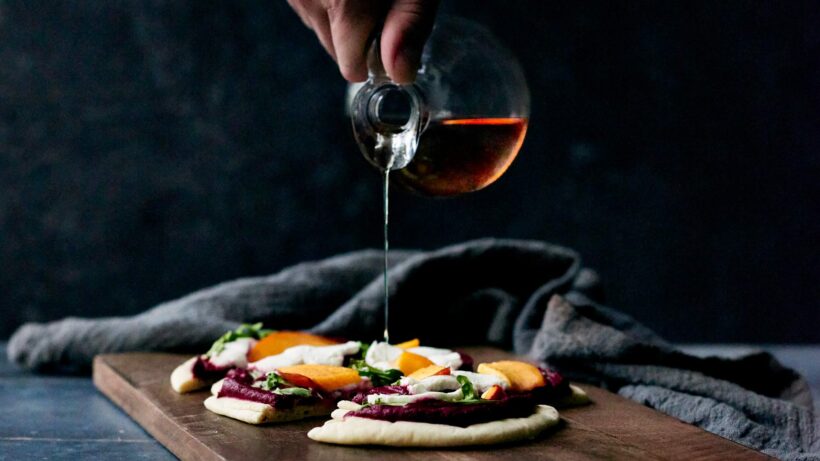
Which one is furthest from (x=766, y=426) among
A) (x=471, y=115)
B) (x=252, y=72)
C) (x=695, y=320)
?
(x=252, y=72)

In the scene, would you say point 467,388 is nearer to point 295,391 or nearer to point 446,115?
point 295,391

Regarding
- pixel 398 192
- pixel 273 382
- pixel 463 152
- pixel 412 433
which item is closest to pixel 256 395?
pixel 273 382

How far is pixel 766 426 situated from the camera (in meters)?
1.83

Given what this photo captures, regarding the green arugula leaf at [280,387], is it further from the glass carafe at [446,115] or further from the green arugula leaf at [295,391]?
the glass carafe at [446,115]

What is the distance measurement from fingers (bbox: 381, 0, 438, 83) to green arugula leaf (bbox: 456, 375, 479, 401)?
19.8 inches

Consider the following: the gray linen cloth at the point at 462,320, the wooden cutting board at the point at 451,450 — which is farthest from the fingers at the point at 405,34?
the gray linen cloth at the point at 462,320

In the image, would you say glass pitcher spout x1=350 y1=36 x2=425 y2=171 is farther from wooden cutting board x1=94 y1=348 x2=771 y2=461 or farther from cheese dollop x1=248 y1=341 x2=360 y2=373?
wooden cutting board x1=94 y1=348 x2=771 y2=461

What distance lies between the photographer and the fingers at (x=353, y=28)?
67.7 inches

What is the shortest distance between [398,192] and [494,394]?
151 cm

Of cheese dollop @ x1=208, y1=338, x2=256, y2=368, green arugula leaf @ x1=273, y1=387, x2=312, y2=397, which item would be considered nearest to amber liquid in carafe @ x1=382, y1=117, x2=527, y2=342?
green arugula leaf @ x1=273, y1=387, x2=312, y2=397

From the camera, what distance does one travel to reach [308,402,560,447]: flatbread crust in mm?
1496

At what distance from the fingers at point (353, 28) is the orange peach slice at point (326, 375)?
506mm

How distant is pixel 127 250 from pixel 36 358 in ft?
2.30

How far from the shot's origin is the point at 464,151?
5.99ft
